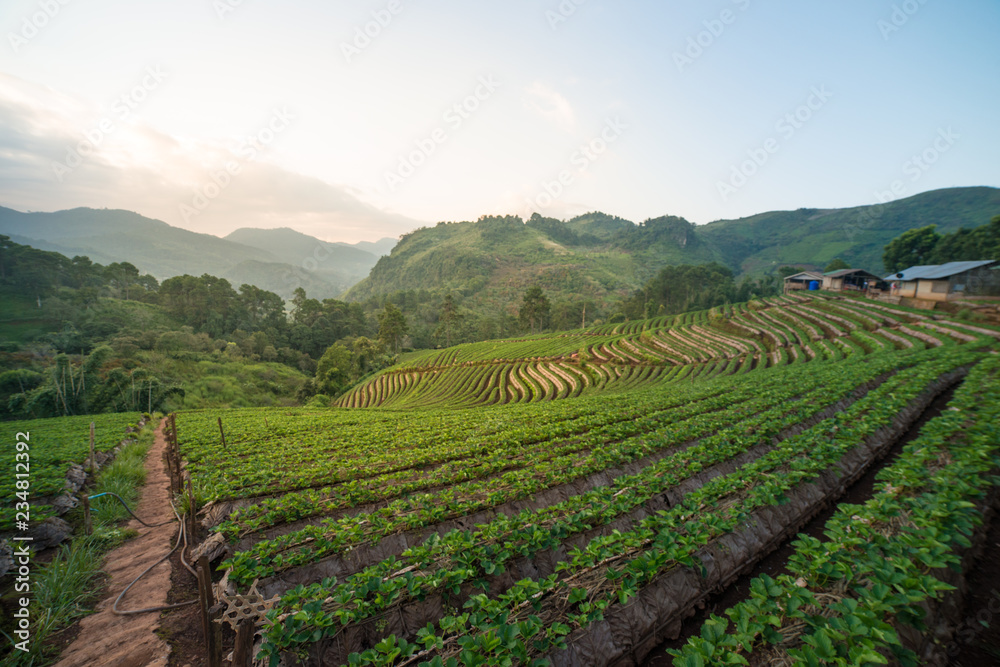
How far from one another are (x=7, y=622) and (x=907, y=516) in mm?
14968

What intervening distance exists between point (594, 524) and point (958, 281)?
6465cm

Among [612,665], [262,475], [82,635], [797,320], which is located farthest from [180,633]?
[797,320]

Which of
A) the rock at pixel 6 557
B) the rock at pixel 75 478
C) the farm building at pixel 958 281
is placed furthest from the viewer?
the farm building at pixel 958 281

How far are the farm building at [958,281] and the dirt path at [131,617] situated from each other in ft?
228

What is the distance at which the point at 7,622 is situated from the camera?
5.91m

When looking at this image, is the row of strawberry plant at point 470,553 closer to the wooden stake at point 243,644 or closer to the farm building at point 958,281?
the wooden stake at point 243,644

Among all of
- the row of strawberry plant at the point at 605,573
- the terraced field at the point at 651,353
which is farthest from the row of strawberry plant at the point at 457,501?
the terraced field at the point at 651,353

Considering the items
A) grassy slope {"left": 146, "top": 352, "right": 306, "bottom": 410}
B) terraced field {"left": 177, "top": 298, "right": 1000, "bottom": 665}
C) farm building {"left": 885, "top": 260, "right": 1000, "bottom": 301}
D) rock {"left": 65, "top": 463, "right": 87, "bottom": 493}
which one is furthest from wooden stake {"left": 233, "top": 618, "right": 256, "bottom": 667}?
farm building {"left": 885, "top": 260, "right": 1000, "bottom": 301}

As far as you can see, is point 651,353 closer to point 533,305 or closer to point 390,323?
point 533,305

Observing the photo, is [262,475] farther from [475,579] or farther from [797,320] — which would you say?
[797,320]

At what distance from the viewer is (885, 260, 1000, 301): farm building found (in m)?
39.4

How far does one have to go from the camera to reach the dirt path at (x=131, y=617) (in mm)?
5430

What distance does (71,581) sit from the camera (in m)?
6.65

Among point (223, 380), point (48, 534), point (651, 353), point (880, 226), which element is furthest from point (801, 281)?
point (880, 226)
